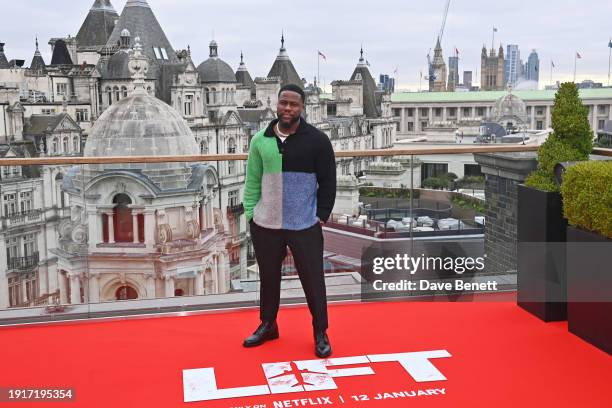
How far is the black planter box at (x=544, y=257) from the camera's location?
498 centimetres

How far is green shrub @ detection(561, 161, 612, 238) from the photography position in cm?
440

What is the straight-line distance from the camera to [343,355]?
4.36m

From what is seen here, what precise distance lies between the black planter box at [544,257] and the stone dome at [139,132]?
17.9m

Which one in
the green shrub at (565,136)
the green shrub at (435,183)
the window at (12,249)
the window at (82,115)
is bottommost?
the window at (12,249)

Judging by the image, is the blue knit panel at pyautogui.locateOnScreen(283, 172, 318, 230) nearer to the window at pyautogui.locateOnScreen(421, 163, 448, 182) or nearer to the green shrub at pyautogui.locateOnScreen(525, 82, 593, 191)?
the green shrub at pyautogui.locateOnScreen(525, 82, 593, 191)

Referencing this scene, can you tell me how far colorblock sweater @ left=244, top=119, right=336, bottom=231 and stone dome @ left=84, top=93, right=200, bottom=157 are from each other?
1801cm

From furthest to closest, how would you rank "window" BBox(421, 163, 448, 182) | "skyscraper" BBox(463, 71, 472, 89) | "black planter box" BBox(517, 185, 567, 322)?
"skyscraper" BBox(463, 71, 472, 89)
"window" BBox(421, 163, 448, 182)
"black planter box" BBox(517, 185, 567, 322)

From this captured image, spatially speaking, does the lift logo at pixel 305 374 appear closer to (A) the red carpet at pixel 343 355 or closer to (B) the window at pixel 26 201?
(A) the red carpet at pixel 343 355

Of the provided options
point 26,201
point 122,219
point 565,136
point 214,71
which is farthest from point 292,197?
point 214,71

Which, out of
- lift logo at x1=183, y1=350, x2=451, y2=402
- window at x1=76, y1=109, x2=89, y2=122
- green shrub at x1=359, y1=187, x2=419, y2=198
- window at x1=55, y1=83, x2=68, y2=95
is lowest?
lift logo at x1=183, y1=350, x2=451, y2=402

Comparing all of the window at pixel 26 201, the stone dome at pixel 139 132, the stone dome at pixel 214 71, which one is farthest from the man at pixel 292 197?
the stone dome at pixel 214 71

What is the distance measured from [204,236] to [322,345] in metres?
1.64

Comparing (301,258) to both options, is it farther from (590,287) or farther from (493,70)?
(493,70)

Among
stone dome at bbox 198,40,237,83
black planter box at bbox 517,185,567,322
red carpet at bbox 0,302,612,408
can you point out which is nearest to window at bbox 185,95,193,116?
stone dome at bbox 198,40,237,83
